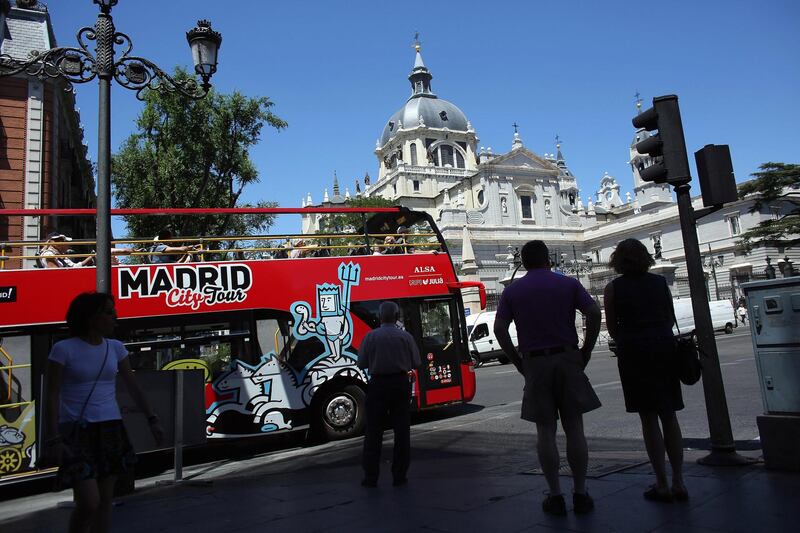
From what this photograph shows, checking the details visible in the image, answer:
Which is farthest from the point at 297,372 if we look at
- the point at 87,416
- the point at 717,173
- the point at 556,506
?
the point at 717,173

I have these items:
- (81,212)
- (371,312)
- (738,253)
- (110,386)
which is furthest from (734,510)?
(738,253)

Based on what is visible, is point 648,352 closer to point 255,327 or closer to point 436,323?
point 255,327

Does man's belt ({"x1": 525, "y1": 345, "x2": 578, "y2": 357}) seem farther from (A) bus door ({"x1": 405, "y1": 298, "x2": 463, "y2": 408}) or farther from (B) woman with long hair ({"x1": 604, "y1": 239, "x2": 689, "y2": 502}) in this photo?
(A) bus door ({"x1": 405, "y1": 298, "x2": 463, "y2": 408})

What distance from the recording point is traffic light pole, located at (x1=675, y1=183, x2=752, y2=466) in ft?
14.7

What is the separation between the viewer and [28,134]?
17.1 meters

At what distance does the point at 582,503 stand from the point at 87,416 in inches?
119

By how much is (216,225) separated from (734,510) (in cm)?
2067

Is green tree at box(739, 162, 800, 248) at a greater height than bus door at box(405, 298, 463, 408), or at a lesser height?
greater

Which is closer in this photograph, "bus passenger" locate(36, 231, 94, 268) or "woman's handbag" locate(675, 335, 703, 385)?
"woman's handbag" locate(675, 335, 703, 385)

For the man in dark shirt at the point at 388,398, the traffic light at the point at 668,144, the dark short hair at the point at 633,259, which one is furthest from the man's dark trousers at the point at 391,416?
the traffic light at the point at 668,144

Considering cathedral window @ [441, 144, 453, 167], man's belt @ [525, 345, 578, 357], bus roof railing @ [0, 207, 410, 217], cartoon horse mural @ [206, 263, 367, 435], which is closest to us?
man's belt @ [525, 345, 578, 357]

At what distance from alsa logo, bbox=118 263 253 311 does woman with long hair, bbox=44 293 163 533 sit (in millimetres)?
4845

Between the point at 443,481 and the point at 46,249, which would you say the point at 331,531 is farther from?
the point at 46,249

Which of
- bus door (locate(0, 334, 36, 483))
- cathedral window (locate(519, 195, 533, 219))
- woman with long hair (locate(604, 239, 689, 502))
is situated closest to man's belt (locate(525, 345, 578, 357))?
woman with long hair (locate(604, 239, 689, 502))
